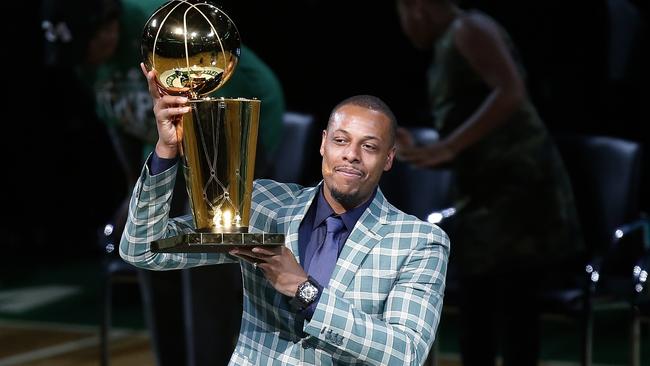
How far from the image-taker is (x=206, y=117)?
2.24 m

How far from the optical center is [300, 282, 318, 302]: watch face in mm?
2170

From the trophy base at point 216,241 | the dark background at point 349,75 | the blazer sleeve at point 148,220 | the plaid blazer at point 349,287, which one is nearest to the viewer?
the trophy base at point 216,241

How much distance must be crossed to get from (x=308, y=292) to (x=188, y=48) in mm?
486

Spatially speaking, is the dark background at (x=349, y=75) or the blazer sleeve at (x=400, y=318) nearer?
the blazer sleeve at (x=400, y=318)

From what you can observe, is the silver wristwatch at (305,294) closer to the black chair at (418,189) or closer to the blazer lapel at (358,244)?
the blazer lapel at (358,244)

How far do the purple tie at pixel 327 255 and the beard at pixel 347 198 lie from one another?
32 millimetres

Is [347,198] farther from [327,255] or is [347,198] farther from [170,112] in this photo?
[170,112]

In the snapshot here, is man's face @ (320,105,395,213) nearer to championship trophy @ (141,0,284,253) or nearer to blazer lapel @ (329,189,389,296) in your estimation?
blazer lapel @ (329,189,389,296)

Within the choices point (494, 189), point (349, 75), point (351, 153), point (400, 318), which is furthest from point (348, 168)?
point (349, 75)

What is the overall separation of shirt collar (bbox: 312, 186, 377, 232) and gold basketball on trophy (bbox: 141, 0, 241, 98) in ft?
1.00

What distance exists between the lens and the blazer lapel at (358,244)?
2330 millimetres

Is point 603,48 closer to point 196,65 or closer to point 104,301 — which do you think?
point 104,301

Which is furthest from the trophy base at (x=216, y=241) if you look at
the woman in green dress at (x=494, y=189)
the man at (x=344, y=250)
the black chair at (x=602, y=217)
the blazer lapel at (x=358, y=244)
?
the black chair at (x=602, y=217)

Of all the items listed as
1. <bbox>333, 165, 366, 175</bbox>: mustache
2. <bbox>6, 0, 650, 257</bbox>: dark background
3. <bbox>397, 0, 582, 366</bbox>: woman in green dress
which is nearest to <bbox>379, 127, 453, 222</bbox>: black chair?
<bbox>397, 0, 582, 366</bbox>: woman in green dress
